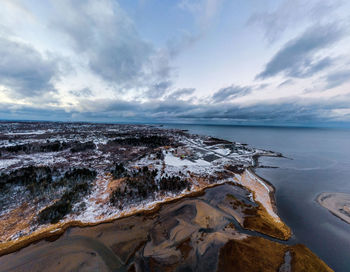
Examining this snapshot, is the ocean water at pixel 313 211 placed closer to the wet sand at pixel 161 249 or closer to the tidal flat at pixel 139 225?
the tidal flat at pixel 139 225

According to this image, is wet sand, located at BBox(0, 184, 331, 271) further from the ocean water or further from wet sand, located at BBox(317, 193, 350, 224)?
wet sand, located at BBox(317, 193, 350, 224)

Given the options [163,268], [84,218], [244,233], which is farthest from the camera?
[84,218]

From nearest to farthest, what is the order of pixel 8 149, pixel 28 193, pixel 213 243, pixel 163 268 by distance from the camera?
pixel 163 268
pixel 213 243
pixel 28 193
pixel 8 149

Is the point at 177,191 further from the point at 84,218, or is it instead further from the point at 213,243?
the point at 84,218

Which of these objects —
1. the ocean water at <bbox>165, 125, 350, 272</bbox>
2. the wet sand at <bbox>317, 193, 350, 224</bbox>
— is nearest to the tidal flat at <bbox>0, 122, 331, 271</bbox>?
the ocean water at <bbox>165, 125, 350, 272</bbox>

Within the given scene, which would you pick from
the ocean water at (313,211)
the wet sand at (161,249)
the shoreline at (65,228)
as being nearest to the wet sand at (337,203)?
the ocean water at (313,211)

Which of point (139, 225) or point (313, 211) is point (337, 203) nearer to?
point (313, 211)

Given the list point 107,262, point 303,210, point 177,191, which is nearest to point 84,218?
point 107,262
